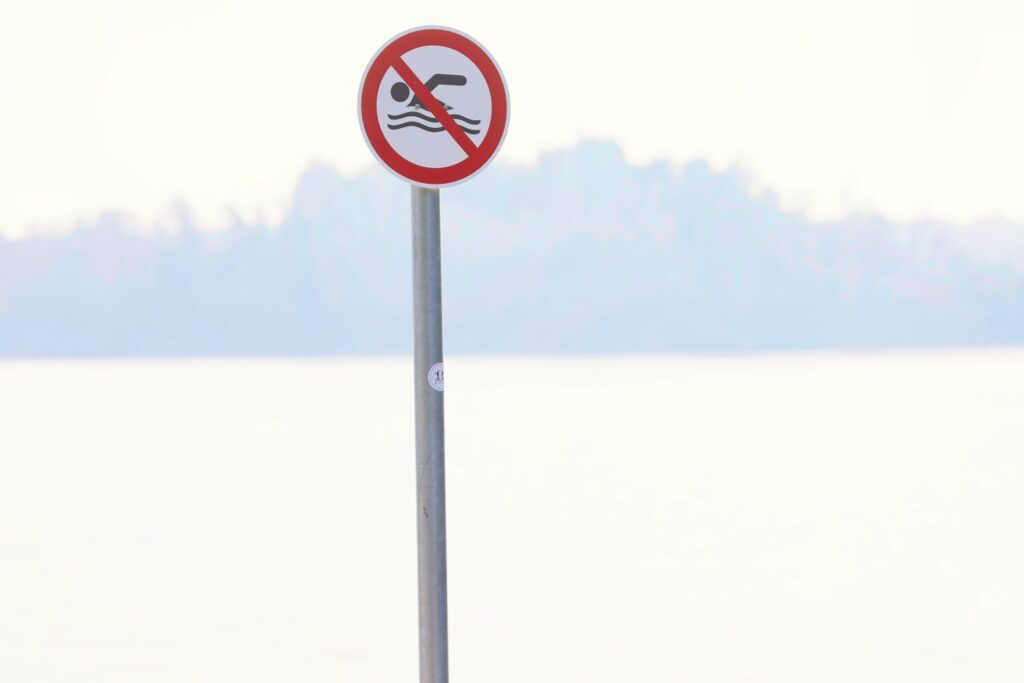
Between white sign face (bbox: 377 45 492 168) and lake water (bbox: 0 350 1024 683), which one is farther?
lake water (bbox: 0 350 1024 683)

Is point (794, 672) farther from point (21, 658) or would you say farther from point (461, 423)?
point (461, 423)

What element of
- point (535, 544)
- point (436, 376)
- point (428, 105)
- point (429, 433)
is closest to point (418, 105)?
point (428, 105)

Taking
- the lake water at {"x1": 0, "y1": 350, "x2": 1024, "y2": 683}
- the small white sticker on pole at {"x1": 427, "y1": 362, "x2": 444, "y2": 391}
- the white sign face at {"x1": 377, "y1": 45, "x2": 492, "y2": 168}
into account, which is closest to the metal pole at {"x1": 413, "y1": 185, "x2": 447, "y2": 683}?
the small white sticker on pole at {"x1": 427, "y1": 362, "x2": 444, "y2": 391}

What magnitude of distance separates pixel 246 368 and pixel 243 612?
14.5m

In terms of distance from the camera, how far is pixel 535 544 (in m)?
4.77

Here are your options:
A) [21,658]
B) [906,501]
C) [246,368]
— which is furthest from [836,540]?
[246,368]

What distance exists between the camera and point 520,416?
9.59 meters

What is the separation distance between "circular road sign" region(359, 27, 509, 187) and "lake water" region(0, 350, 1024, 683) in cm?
160

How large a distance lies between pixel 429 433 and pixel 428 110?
0.79 m

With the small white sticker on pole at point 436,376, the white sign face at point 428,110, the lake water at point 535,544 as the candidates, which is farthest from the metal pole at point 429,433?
the lake water at point 535,544

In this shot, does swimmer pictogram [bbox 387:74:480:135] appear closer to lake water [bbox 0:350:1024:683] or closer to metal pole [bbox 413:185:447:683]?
metal pole [bbox 413:185:447:683]

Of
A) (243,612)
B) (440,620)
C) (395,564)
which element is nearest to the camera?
(440,620)

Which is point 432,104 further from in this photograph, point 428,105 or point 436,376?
point 436,376

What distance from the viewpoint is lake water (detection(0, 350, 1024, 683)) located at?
3.37 meters
